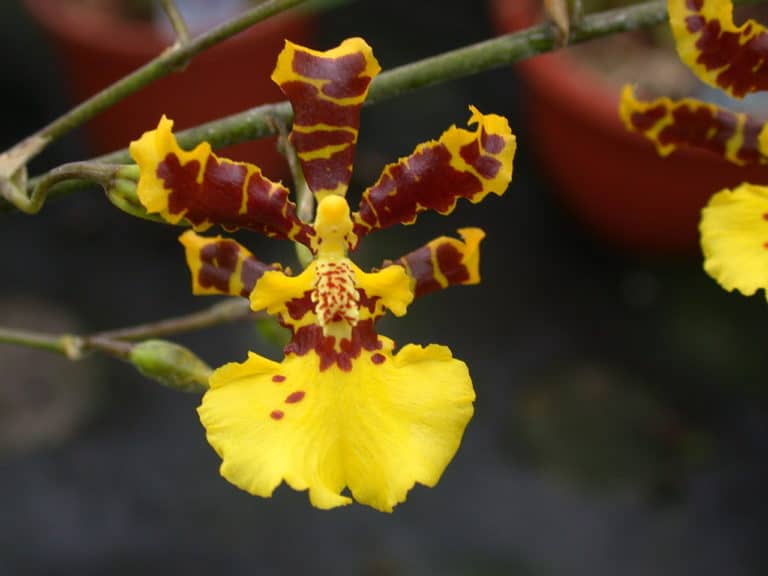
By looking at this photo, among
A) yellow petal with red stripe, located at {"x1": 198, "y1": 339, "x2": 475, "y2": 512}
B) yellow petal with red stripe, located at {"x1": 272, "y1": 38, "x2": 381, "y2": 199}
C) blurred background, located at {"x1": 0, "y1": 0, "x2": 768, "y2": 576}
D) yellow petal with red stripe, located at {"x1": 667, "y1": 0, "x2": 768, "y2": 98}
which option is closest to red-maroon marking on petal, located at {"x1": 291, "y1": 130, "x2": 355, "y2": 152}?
yellow petal with red stripe, located at {"x1": 272, "y1": 38, "x2": 381, "y2": 199}

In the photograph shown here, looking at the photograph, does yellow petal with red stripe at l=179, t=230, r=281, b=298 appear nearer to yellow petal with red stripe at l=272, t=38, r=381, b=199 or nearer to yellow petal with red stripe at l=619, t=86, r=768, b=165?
yellow petal with red stripe at l=272, t=38, r=381, b=199

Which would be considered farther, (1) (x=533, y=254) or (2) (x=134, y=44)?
(1) (x=533, y=254)

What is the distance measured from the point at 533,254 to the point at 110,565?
4.62 ft

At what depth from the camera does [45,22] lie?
2.73 meters

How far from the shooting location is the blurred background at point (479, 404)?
8.02 feet

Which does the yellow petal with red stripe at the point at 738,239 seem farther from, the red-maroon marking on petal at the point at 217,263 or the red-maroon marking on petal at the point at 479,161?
the red-maroon marking on petal at the point at 217,263

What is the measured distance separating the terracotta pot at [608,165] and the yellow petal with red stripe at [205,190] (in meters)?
1.57

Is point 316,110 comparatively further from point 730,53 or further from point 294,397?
point 730,53

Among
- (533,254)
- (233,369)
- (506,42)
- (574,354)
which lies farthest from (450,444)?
(533,254)

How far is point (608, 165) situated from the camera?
263 centimetres

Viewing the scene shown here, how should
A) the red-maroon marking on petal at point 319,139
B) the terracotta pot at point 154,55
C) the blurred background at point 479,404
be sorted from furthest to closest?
1. the terracotta pot at point 154,55
2. the blurred background at point 479,404
3. the red-maroon marking on petal at point 319,139

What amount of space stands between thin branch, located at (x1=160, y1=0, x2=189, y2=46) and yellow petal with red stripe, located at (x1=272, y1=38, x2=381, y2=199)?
0.16m

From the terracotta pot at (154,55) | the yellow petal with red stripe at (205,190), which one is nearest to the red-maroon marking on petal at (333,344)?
the yellow petal with red stripe at (205,190)

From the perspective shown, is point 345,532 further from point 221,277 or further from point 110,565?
point 221,277
